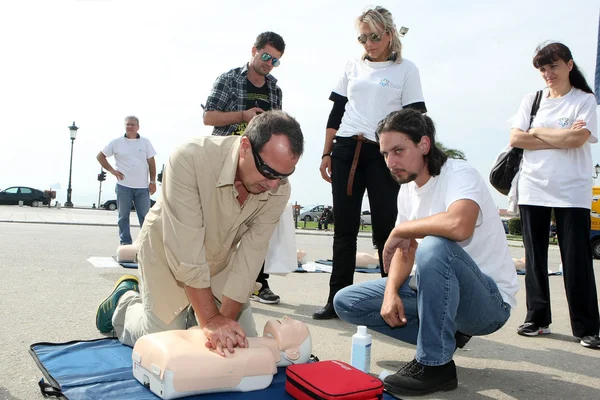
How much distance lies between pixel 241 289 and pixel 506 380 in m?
1.48

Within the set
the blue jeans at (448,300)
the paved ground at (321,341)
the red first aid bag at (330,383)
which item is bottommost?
the paved ground at (321,341)

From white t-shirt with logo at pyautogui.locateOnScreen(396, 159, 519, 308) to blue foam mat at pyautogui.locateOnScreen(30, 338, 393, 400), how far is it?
2.77 feet

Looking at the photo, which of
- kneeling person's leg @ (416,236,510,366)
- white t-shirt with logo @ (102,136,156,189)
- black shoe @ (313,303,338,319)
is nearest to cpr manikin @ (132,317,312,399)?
kneeling person's leg @ (416,236,510,366)

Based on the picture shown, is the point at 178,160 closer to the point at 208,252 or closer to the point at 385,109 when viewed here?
the point at 208,252

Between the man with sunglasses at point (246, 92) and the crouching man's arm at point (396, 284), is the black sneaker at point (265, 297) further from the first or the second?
the crouching man's arm at point (396, 284)

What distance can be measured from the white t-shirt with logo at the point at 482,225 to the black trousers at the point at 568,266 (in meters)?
1.19

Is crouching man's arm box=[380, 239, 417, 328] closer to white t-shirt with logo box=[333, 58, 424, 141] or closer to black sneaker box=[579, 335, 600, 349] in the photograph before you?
white t-shirt with logo box=[333, 58, 424, 141]

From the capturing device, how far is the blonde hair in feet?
13.3

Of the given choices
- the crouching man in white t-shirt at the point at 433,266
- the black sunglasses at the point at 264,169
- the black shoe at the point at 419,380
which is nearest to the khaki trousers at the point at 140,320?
the crouching man in white t-shirt at the point at 433,266

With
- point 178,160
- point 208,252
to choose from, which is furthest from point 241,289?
point 178,160

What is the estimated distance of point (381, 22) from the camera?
13.3 feet

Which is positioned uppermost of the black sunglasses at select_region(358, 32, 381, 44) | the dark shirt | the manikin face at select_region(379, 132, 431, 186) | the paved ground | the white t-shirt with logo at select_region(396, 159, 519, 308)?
the black sunglasses at select_region(358, 32, 381, 44)

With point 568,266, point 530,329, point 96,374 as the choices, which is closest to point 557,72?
point 568,266

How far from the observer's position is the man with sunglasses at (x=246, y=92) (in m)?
4.50
